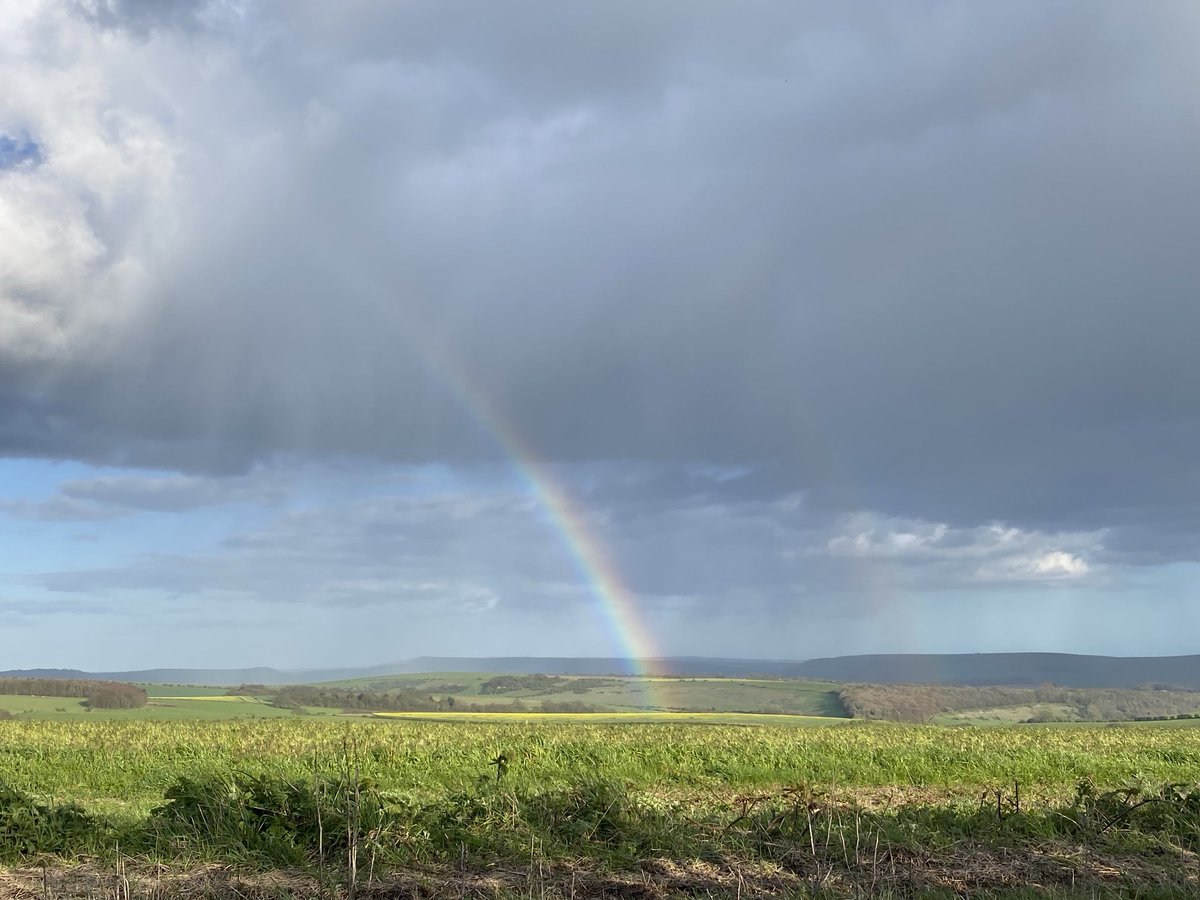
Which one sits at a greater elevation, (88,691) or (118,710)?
(88,691)

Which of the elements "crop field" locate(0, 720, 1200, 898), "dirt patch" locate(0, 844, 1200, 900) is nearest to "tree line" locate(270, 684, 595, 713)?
"crop field" locate(0, 720, 1200, 898)

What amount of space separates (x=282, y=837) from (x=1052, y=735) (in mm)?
28775

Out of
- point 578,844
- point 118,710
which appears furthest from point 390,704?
point 578,844

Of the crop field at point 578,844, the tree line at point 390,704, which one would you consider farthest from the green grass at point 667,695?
the crop field at point 578,844

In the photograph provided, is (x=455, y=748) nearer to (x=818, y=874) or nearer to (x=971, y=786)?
(x=971, y=786)

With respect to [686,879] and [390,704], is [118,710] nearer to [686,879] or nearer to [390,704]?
[390,704]

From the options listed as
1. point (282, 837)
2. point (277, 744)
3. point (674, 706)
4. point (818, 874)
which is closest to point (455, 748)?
point (277, 744)

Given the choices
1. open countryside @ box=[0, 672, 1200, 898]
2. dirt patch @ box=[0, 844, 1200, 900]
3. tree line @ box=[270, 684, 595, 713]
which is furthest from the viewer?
tree line @ box=[270, 684, 595, 713]

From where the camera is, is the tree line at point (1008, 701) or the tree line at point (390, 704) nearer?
the tree line at point (1008, 701)

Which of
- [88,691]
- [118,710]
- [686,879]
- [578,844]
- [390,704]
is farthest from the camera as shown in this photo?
[390,704]

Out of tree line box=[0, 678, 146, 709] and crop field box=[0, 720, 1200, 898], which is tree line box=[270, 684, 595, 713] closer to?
tree line box=[0, 678, 146, 709]

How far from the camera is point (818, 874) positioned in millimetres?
10023

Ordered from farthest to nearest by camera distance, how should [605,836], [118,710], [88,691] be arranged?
[88,691]
[118,710]
[605,836]

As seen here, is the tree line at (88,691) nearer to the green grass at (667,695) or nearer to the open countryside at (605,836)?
the green grass at (667,695)
